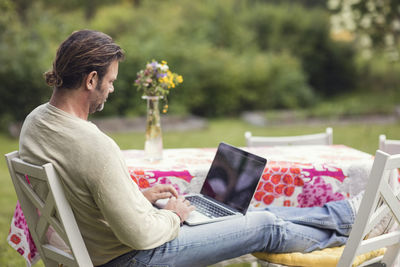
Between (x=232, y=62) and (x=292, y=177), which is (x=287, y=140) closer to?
(x=292, y=177)

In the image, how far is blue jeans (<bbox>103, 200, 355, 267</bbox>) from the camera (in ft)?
6.73

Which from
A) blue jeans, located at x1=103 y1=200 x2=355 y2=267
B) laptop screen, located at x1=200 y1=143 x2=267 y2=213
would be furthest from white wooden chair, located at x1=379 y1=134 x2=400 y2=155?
laptop screen, located at x1=200 y1=143 x2=267 y2=213

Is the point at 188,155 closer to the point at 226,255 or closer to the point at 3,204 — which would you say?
the point at 226,255

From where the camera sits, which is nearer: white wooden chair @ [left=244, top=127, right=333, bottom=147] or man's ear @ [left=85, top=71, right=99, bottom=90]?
man's ear @ [left=85, top=71, right=99, bottom=90]

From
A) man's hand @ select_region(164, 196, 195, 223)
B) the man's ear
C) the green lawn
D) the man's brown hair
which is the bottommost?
the green lawn

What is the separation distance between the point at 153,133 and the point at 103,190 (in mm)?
1191

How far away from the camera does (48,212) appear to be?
2.00 m

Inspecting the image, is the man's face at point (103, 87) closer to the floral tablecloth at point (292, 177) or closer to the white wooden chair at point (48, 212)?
the white wooden chair at point (48, 212)

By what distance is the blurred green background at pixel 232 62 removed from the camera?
8.82 metres

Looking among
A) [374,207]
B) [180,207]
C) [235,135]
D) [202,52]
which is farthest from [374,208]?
[202,52]

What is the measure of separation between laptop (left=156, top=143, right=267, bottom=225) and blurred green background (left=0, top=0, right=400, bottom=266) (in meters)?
3.30

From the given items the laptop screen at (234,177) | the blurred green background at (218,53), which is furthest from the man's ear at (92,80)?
the blurred green background at (218,53)

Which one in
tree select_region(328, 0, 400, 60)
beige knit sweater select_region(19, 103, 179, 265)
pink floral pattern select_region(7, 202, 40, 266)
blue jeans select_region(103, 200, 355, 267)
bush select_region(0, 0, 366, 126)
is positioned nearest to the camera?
beige knit sweater select_region(19, 103, 179, 265)

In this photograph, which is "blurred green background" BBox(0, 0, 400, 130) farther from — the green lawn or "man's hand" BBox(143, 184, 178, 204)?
"man's hand" BBox(143, 184, 178, 204)
